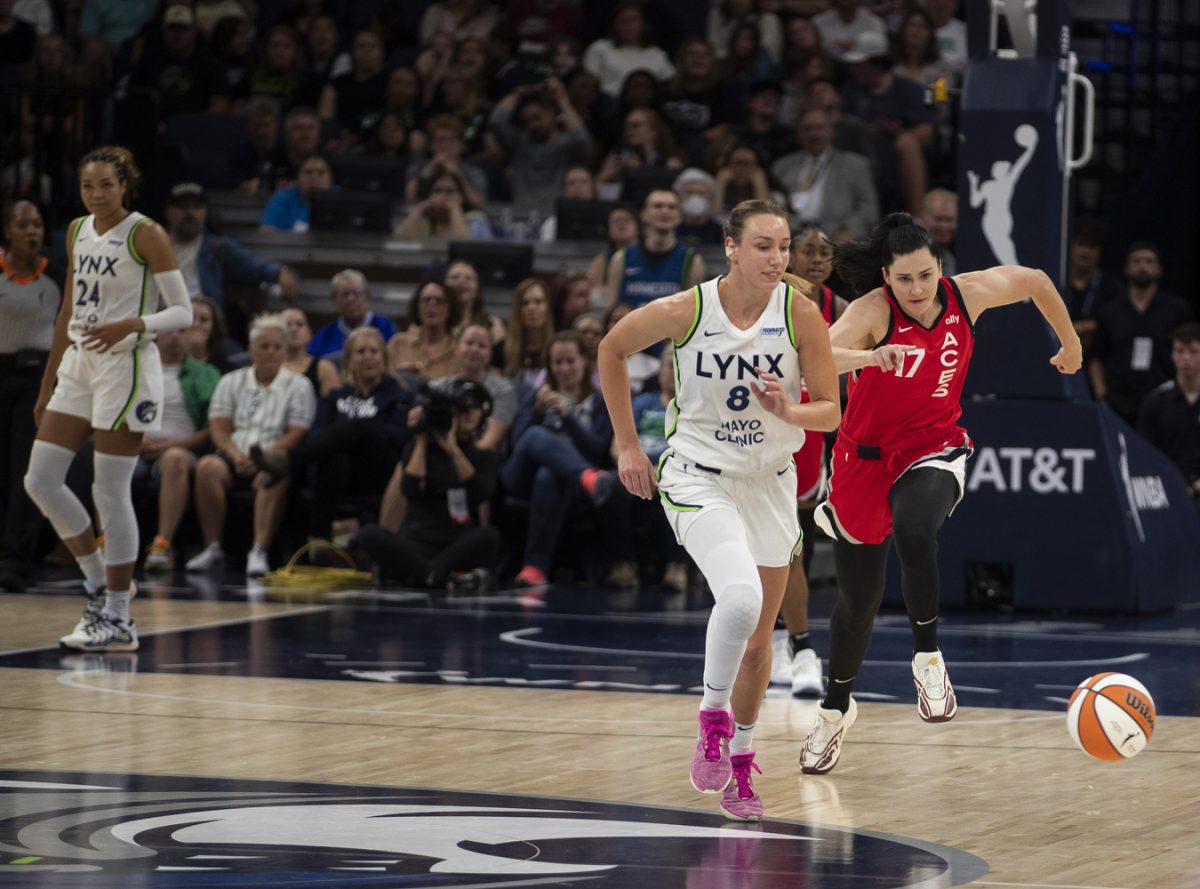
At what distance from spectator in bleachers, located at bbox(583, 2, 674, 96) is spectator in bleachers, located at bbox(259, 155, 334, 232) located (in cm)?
256

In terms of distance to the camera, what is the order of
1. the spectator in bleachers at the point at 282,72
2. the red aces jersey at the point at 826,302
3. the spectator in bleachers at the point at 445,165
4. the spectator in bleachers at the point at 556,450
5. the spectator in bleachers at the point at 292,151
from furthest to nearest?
the spectator in bleachers at the point at 282,72
the spectator in bleachers at the point at 292,151
the spectator in bleachers at the point at 445,165
the spectator in bleachers at the point at 556,450
the red aces jersey at the point at 826,302

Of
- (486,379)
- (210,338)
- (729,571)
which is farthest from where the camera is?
A: (210,338)

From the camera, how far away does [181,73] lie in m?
17.0

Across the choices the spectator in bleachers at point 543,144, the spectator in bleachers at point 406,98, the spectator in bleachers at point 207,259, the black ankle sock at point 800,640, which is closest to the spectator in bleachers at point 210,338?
the spectator in bleachers at point 207,259

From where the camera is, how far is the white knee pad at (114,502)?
8.88 m

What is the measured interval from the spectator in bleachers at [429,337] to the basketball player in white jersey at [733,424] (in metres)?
7.07

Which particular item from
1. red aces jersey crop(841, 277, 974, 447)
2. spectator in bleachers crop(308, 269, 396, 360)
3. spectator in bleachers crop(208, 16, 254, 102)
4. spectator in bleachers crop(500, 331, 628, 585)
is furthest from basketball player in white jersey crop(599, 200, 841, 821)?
spectator in bleachers crop(208, 16, 254, 102)

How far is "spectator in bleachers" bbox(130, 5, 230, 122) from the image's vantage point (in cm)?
1688

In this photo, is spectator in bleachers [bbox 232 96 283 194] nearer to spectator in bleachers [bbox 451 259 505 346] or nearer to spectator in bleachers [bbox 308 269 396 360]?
spectator in bleachers [bbox 308 269 396 360]

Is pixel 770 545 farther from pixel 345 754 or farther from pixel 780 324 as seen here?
pixel 345 754

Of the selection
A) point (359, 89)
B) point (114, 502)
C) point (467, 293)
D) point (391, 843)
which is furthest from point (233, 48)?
point (391, 843)

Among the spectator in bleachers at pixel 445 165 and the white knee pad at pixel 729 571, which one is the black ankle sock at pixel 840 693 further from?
the spectator in bleachers at pixel 445 165

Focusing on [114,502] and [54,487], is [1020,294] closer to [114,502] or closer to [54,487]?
[114,502]

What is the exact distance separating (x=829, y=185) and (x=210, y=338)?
453cm
